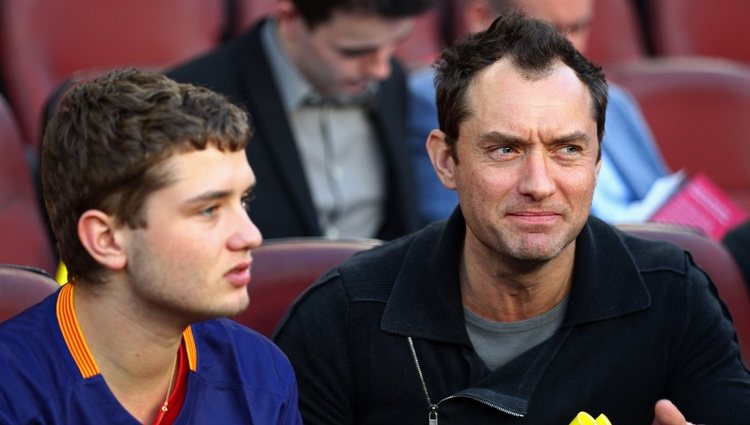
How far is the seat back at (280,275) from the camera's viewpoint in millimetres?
1944

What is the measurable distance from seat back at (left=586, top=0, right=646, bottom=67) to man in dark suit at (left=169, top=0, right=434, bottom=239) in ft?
3.90

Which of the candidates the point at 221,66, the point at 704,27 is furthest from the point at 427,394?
the point at 704,27

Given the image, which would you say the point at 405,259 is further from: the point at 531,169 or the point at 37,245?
the point at 37,245

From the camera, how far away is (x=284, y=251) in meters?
1.99

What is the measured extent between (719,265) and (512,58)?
63 cm

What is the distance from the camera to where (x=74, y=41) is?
11.0ft

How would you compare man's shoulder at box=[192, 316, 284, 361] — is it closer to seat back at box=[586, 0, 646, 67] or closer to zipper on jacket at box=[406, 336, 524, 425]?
zipper on jacket at box=[406, 336, 524, 425]

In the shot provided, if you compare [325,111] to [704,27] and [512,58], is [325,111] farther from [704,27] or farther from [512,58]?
[704,27]

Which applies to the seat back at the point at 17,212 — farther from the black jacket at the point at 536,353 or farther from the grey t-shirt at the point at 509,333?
the grey t-shirt at the point at 509,333

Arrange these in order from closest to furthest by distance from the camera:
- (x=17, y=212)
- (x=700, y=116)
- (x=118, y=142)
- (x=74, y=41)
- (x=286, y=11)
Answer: (x=118, y=142) → (x=17, y=212) → (x=286, y=11) → (x=700, y=116) → (x=74, y=41)

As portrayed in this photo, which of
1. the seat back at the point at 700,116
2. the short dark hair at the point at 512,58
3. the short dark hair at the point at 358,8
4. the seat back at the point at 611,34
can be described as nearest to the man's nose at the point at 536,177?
the short dark hair at the point at 512,58

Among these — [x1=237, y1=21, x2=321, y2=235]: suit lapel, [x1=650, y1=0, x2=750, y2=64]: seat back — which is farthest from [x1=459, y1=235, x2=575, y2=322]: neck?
[x1=650, y1=0, x2=750, y2=64]: seat back

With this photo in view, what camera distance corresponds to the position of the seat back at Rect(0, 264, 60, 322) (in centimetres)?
166

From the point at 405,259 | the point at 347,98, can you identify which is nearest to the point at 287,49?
the point at 347,98
